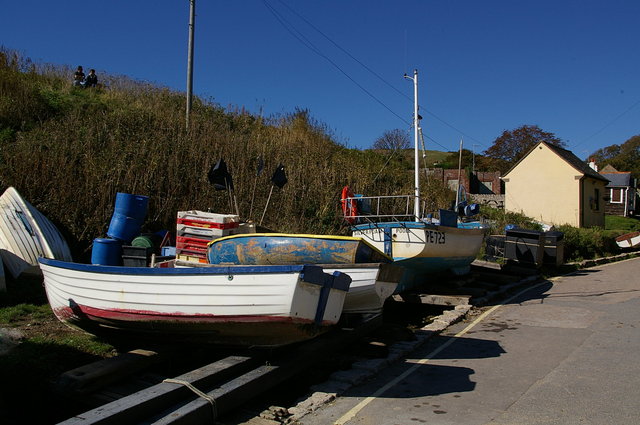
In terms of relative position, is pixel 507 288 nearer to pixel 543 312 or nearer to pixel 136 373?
pixel 543 312

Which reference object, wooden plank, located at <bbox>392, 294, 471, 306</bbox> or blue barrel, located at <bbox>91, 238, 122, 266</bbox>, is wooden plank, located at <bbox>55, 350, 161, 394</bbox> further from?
wooden plank, located at <bbox>392, 294, 471, 306</bbox>

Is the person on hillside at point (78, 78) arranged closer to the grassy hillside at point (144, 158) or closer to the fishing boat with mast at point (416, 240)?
the grassy hillside at point (144, 158)

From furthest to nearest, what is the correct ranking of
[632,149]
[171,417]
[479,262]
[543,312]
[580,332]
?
[632,149], [479,262], [543,312], [580,332], [171,417]

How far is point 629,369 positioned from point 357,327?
10.7 ft

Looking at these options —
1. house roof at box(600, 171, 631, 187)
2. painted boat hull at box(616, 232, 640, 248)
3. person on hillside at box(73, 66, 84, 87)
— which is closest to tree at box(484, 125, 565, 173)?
house roof at box(600, 171, 631, 187)

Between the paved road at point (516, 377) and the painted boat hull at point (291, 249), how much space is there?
60.2 inches

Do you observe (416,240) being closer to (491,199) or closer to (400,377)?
(400,377)

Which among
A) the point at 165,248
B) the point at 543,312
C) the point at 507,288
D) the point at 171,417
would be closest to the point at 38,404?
the point at 171,417

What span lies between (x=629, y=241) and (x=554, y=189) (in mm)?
8670

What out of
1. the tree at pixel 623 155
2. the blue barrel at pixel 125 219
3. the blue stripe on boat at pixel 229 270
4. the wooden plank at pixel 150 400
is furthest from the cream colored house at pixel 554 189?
the tree at pixel 623 155

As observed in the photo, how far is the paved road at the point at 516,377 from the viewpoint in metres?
4.74

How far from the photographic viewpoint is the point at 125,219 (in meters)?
8.31

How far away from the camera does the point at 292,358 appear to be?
588cm

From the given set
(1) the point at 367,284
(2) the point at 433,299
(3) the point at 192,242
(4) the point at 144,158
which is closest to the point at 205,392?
(1) the point at 367,284
